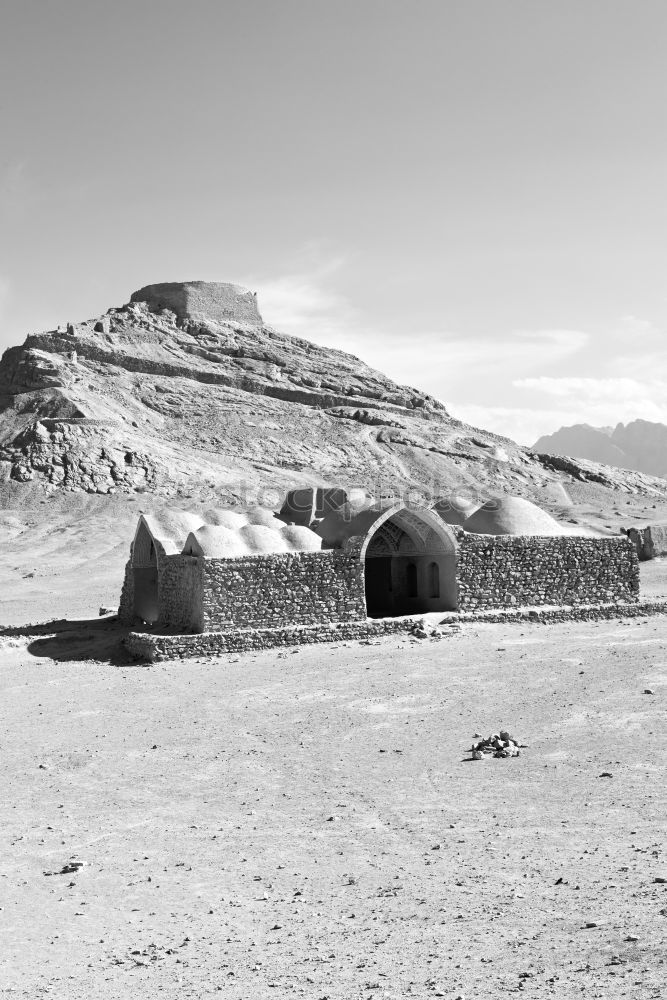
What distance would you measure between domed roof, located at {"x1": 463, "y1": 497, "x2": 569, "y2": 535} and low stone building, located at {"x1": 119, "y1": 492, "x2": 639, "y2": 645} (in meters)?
0.04

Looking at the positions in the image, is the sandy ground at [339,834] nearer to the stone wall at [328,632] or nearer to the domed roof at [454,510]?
the stone wall at [328,632]

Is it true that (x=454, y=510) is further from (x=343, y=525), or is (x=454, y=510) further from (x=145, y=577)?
(x=145, y=577)

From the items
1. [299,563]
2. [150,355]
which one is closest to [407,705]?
[299,563]

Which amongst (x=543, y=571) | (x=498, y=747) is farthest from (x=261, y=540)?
(x=498, y=747)

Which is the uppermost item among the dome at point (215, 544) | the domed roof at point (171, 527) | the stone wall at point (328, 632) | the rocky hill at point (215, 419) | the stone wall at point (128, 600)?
the rocky hill at point (215, 419)

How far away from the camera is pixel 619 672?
1326 cm

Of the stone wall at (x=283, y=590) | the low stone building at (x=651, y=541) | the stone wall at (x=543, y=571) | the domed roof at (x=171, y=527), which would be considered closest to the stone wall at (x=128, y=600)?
the domed roof at (x=171, y=527)

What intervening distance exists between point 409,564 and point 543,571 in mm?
3267

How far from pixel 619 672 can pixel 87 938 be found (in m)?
9.34

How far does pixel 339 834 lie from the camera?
25.4 feet

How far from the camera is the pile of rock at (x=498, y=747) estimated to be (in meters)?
9.77

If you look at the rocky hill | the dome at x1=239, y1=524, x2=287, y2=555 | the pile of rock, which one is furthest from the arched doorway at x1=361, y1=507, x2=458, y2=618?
the rocky hill

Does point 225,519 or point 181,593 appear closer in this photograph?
point 181,593

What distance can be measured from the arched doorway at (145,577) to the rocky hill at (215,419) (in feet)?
87.9
